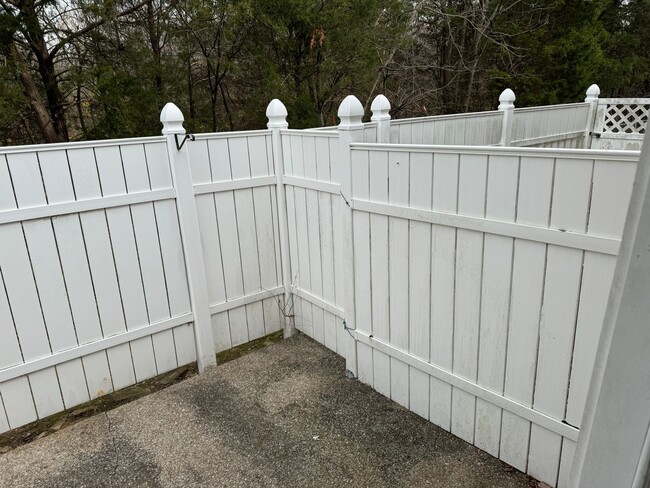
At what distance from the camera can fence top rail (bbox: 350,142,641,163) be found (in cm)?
168

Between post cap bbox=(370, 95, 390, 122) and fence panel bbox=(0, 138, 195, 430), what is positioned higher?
post cap bbox=(370, 95, 390, 122)

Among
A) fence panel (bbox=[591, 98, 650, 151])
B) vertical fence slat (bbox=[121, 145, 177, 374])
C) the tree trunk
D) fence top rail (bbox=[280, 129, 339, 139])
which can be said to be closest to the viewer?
vertical fence slat (bbox=[121, 145, 177, 374])

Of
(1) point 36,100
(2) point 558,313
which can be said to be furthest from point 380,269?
(1) point 36,100

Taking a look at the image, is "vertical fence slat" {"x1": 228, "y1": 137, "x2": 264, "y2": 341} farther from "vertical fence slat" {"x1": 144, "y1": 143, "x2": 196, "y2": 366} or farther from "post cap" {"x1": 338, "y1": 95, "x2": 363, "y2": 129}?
"post cap" {"x1": 338, "y1": 95, "x2": 363, "y2": 129}

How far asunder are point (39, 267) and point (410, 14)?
714 cm

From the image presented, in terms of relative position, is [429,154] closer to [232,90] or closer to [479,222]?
[479,222]

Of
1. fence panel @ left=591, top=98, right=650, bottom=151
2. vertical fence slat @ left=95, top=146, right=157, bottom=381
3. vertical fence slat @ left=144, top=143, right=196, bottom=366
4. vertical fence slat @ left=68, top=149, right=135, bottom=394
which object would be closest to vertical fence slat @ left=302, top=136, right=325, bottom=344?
vertical fence slat @ left=144, top=143, right=196, bottom=366

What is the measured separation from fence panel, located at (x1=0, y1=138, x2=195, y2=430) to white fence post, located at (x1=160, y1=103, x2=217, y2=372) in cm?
6

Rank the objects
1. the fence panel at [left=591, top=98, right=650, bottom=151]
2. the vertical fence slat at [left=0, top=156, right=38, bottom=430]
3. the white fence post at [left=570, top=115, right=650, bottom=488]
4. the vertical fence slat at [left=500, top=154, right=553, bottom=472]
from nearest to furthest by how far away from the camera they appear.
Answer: the white fence post at [left=570, top=115, right=650, bottom=488]
the vertical fence slat at [left=500, top=154, right=553, bottom=472]
the vertical fence slat at [left=0, top=156, right=38, bottom=430]
the fence panel at [left=591, top=98, right=650, bottom=151]

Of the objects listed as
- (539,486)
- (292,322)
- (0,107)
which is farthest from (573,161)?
(0,107)

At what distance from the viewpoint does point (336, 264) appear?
3.34 meters

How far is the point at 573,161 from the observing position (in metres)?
1.81

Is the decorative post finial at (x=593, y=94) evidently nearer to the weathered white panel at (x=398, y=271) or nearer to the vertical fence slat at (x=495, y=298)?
the weathered white panel at (x=398, y=271)

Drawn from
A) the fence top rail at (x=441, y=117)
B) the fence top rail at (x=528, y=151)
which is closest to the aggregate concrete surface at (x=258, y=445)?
the fence top rail at (x=528, y=151)
